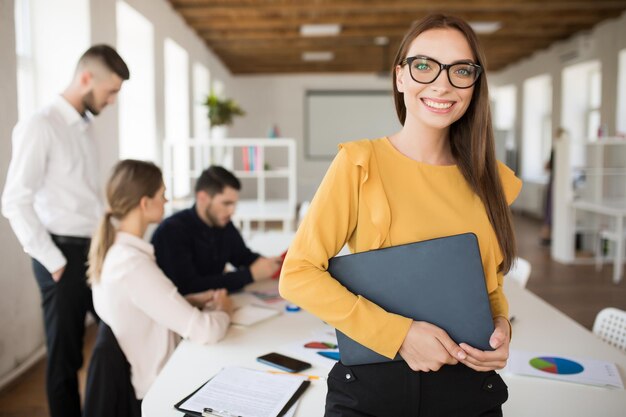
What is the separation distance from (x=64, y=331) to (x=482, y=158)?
191cm

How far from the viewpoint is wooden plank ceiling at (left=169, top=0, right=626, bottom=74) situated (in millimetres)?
6738

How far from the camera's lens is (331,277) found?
1012 millimetres

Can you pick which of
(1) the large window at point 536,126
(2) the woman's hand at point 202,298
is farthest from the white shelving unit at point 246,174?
(1) the large window at point 536,126

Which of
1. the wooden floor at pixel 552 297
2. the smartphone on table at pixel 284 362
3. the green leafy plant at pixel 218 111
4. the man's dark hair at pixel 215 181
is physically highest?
the green leafy plant at pixel 218 111

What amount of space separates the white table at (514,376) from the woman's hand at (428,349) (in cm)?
40

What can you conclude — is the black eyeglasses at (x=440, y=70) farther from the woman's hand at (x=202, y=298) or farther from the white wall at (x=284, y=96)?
the white wall at (x=284, y=96)

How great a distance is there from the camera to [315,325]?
1.98 meters

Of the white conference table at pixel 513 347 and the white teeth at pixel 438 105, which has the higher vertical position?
the white teeth at pixel 438 105

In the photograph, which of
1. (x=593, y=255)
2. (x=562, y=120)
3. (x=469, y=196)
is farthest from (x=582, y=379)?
(x=562, y=120)

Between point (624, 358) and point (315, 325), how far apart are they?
963mm

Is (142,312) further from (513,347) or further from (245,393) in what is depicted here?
(513,347)

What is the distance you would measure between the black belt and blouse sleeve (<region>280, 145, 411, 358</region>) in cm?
171

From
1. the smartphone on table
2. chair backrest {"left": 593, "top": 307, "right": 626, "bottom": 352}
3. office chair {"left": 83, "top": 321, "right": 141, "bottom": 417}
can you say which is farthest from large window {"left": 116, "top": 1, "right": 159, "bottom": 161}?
chair backrest {"left": 593, "top": 307, "right": 626, "bottom": 352}

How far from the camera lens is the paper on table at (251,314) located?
6.50 feet
